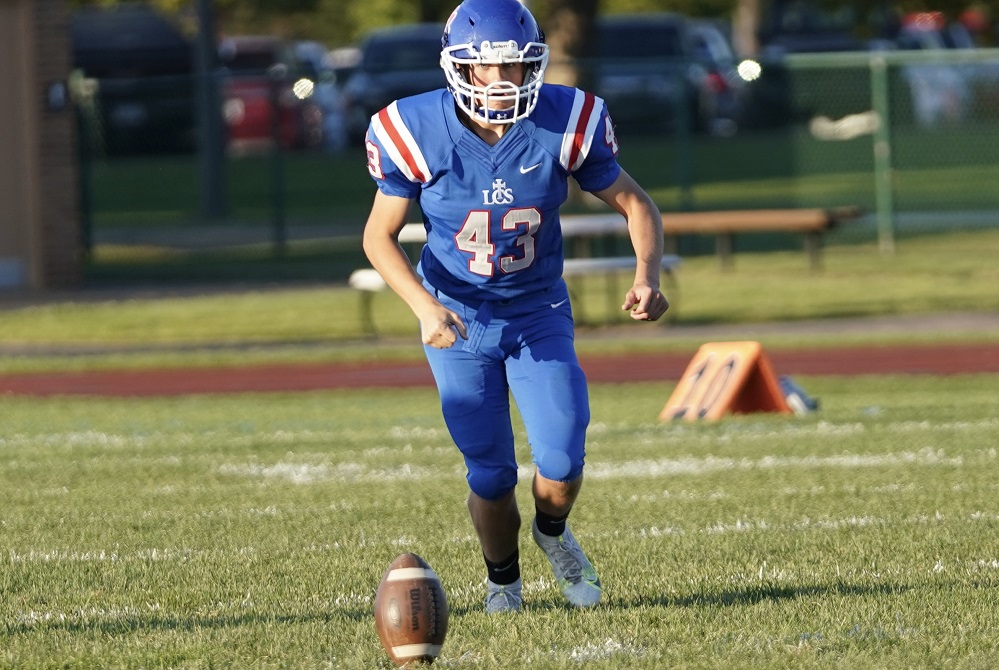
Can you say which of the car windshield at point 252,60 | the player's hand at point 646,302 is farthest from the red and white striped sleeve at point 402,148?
the car windshield at point 252,60

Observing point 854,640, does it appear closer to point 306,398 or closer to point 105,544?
point 105,544

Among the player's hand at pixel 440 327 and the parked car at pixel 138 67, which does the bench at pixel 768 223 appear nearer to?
the parked car at pixel 138 67

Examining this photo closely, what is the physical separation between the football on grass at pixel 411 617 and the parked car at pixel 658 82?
23.1 metres

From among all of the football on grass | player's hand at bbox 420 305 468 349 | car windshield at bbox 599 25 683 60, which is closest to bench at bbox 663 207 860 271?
player's hand at bbox 420 305 468 349

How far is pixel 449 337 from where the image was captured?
5.08m

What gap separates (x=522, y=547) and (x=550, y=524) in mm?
1119

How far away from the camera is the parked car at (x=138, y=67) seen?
2948 centimetres

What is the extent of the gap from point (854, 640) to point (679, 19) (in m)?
30.5

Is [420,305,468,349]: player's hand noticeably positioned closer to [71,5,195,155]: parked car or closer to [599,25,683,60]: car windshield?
[71,5,195,155]: parked car

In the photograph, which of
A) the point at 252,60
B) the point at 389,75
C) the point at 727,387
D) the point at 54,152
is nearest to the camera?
the point at 727,387

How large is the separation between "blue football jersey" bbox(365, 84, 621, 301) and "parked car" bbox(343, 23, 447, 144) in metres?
18.4

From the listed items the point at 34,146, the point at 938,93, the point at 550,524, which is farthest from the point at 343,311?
the point at 938,93

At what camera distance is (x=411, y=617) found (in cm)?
473

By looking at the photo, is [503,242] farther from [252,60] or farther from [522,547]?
[252,60]
